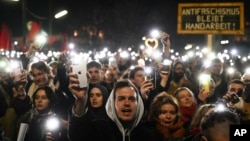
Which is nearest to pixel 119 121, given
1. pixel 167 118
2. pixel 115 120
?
pixel 115 120

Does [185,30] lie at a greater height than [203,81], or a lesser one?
greater

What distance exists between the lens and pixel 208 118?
12.2 ft

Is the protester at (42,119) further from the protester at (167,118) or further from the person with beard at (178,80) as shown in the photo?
the person with beard at (178,80)

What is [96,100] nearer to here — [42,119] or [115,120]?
[42,119]

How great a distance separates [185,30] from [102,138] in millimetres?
8314

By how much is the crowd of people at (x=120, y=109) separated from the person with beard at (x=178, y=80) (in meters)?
0.02

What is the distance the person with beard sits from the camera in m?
9.41

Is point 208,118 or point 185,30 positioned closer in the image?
point 208,118

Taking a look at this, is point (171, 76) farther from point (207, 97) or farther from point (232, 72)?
point (207, 97)

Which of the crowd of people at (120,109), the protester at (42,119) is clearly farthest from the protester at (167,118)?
the protester at (42,119)

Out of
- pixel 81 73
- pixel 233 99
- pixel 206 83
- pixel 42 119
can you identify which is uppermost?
pixel 81 73

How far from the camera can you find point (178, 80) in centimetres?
992

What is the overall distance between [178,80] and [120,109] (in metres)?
5.37

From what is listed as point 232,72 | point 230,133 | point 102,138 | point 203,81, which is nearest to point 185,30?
point 232,72
